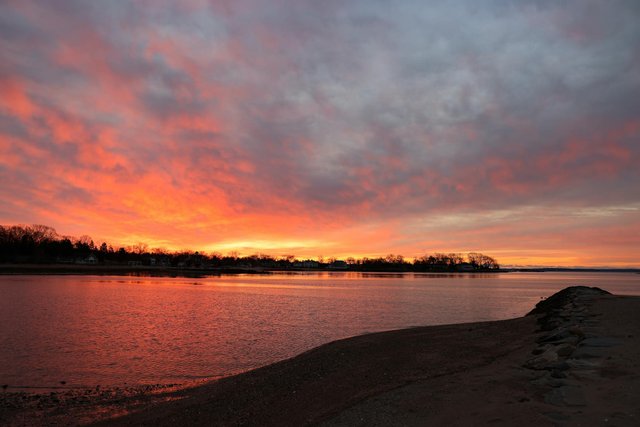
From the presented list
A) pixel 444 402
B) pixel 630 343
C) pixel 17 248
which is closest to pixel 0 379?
pixel 444 402

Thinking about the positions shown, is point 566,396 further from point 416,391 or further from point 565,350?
point 565,350

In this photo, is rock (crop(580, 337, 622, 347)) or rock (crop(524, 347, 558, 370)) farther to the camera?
rock (crop(580, 337, 622, 347))

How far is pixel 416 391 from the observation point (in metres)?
10.8

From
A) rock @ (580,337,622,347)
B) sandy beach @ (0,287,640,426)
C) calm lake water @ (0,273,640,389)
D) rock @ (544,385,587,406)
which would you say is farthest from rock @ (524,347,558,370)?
calm lake water @ (0,273,640,389)

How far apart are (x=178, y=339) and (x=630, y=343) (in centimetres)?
2339

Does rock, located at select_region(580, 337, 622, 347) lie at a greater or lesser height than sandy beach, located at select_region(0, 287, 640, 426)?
greater

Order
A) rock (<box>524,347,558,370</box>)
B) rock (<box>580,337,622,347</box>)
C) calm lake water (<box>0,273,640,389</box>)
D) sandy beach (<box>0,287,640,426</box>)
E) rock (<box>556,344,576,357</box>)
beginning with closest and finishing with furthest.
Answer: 1. sandy beach (<box>0,287,640,426</box>)
2. rock (<box>524,347,558,370</box>)
3. rock (<box>556,344,576,357</box>)
4. rock (<box>580,337,622,347</box>)
5. calm lake water (<box>0,273,640,389</box>)

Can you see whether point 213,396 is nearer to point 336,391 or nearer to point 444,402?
point 336,391

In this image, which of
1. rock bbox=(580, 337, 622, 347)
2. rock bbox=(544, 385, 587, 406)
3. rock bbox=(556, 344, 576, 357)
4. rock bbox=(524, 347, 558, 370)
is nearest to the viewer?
rock bbox=(544, 385, 587, 406)

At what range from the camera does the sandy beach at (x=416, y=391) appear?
854cm

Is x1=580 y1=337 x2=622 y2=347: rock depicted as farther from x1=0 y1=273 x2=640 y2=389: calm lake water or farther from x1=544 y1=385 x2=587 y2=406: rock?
x1=0 y1=273 x2=640 y2=389: calm lake water

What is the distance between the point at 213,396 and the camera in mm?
13805

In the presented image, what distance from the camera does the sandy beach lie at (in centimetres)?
854

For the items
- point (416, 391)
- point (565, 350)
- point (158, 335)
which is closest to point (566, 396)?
point (416, 391)
